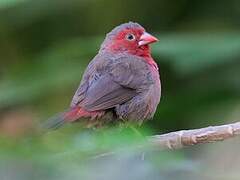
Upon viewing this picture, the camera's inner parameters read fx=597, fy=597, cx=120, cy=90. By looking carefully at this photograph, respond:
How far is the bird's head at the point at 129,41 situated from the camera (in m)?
3.74

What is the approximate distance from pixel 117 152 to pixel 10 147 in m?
0.16

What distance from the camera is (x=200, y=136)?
80.0 inches

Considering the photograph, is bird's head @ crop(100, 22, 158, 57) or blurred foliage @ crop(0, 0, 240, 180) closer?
bird's head @ crop(100, 22, 158, 57)

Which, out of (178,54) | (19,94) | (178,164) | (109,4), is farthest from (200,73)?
(178,164)

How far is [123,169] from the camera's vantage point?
83 centimetres

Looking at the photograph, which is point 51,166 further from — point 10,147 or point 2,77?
point 2,77

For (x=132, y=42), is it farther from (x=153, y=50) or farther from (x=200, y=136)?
(x=200, y=136)

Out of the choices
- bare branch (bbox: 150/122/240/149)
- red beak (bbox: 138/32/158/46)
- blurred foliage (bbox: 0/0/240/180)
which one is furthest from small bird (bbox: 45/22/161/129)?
bare branch (bbox: 150/122/240/149)

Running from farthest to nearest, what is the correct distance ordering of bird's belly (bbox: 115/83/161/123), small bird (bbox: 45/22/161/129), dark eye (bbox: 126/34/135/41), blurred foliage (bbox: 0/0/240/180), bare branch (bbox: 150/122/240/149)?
blurred foliage (bbox: 0/0/240/180) → dark eye (bbox: 126/34/135/41) → bird's belly (bbox: 115/83/161/123) → small bird (bbox: 45/22/161/129) → bare branch (bbox: 150/122/240/149)

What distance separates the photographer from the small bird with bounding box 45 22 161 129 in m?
3.05

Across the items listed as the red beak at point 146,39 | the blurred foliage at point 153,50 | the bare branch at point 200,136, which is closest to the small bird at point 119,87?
the red beak at point 146,39

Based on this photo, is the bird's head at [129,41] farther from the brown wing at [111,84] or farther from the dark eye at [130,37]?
the brown wing at [111,84]

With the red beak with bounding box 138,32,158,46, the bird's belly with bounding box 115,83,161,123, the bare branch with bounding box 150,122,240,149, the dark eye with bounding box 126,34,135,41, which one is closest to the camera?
the bare branch with bounding box 150,122,240,149

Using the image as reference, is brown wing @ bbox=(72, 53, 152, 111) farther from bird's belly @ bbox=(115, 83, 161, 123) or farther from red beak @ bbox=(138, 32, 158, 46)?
red beak @ bbox=(138, 32, 158, 46)
